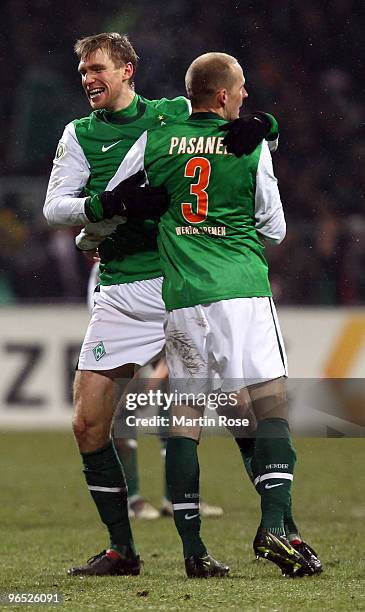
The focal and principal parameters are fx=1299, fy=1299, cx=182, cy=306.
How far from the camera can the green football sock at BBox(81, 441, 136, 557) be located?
467 centimetres

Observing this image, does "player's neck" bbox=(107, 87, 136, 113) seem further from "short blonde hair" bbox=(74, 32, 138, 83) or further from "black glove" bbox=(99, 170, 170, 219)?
"black glove" bbox=(99, 170, 170, 219)

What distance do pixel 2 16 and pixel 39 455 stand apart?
500 cm

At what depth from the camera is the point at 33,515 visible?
264 inches

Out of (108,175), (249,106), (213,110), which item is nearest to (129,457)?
(108,175)

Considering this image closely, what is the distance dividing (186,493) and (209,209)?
3.06 ft

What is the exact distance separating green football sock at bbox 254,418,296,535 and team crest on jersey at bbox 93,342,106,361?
0.67 m

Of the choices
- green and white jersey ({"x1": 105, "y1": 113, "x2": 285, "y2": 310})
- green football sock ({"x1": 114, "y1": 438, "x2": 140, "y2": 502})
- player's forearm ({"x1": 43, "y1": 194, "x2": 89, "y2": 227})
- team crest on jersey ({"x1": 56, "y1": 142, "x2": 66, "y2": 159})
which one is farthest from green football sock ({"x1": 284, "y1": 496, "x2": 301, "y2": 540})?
green football sock ({"x1": 114, "y1": 438, "x2": 140, "y2": 502})

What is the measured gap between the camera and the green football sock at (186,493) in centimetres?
424

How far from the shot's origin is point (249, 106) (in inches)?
444

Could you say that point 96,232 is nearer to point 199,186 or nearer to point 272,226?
point 199,186

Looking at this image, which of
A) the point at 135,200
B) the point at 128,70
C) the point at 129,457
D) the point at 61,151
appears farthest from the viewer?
the point at 129,457

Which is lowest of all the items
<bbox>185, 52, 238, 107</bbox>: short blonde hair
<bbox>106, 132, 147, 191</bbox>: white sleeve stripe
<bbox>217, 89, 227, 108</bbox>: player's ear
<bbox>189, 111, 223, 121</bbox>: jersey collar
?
<bbox>106, 132, 147, 191</bbox>: white sleeve stripe

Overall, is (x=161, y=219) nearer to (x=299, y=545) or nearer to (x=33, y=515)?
(x=299, y=545)

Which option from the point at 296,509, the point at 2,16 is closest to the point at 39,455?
the point at 296,509
